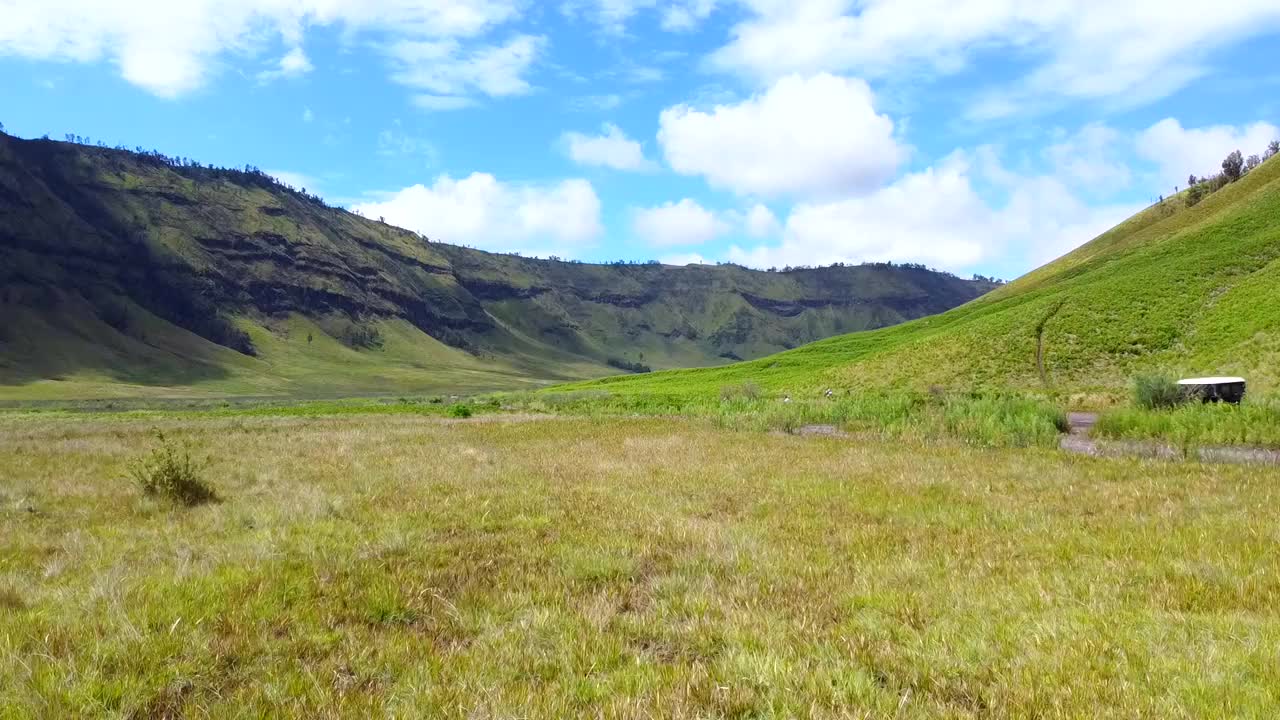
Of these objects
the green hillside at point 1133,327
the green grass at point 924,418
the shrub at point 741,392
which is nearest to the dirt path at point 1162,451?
the green grass at point 924,418

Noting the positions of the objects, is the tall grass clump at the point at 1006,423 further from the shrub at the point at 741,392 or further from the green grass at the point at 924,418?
the shrub at the point at 741,392

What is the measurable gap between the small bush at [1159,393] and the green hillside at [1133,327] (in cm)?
1197

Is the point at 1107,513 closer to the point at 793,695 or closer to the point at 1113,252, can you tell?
the point at 793,695

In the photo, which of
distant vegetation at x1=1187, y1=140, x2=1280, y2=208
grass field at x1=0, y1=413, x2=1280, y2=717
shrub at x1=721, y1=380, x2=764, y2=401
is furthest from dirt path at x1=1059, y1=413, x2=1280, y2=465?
distant vegetation at x1=1187, y1=140, x2=1280, y2=208

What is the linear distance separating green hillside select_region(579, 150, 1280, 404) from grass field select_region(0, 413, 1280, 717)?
116 feet

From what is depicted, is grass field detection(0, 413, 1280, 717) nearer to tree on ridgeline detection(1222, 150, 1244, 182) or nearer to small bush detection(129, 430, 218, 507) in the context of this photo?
small bush detection(129, 430, 218, 507)

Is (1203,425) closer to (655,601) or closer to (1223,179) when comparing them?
(655,601)

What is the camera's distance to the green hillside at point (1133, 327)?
4519 centimetres

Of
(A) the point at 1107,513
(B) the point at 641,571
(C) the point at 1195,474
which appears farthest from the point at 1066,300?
(B) the point at 641,571

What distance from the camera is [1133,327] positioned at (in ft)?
174

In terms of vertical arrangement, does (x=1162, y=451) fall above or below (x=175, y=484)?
below

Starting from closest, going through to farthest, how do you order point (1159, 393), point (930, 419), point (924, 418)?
point (1159, 393) < point (930, 419) < point (924, 418)

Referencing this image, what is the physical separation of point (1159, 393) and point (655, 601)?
2893 centimetres

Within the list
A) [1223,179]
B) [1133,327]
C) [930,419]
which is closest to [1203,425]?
[930,419]
